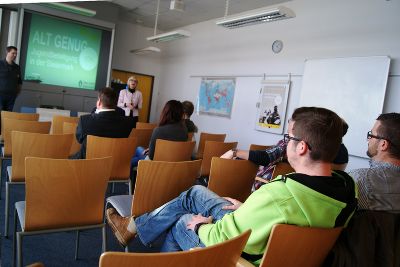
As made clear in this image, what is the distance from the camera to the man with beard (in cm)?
145

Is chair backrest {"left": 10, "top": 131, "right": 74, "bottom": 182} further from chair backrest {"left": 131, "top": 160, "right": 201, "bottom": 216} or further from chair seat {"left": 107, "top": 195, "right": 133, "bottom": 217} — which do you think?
chair backrest {"left": 131, "top": 160, "right": 201, "bottom": 216}

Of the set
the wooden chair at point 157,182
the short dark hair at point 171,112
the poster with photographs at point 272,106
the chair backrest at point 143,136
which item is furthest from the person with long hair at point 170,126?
the poster with photographs at point 272,106

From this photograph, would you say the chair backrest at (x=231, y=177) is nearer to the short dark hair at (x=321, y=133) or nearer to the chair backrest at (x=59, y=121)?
the short dark hair at (x=321, y=133)

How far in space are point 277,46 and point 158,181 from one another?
14.6ft

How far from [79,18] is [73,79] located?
1.36m

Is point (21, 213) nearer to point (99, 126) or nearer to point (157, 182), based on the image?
point (157, 182)

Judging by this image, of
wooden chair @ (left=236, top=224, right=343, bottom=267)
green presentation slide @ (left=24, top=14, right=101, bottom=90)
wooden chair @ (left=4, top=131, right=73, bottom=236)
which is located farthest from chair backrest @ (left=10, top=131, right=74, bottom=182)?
green presentation slide @ (left=24, top=14, right=101, bottom=90)

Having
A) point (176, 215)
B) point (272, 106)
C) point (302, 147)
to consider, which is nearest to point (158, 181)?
point (176, 215)

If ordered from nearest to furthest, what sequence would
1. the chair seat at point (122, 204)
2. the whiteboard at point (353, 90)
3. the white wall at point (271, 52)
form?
the chair seat at point (122, 204)
the whiteboard at point (353, 90)
the white wall at point (271, 52)

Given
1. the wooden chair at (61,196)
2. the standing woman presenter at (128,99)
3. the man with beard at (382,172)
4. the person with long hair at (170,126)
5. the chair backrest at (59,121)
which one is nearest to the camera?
the man with beard at (382,172)

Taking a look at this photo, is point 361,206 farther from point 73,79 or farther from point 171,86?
point 171,86

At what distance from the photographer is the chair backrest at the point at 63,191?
5.25ft

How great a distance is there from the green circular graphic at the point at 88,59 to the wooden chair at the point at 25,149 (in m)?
5.40

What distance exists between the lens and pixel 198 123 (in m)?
7.82
